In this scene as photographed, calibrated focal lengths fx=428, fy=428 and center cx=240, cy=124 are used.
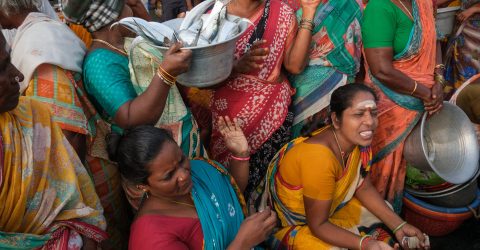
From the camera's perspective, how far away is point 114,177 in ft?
6.91

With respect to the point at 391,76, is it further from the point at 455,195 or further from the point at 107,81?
the point at 107,81

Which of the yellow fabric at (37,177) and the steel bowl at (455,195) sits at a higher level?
the yellow fabric at (37,177)

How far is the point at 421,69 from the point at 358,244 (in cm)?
121

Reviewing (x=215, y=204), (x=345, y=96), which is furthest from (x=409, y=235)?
(x=215, y=204)

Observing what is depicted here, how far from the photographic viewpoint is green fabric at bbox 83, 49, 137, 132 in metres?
1.81

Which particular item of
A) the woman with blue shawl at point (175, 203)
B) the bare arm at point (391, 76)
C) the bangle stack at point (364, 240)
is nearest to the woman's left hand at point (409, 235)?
the bangle stack at point (364, 240)

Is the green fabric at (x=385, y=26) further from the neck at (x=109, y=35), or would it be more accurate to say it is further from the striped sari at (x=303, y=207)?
the neck at (x=109, y=35)

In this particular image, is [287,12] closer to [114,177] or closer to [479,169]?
[114,177]

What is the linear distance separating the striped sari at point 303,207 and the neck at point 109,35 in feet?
3.40

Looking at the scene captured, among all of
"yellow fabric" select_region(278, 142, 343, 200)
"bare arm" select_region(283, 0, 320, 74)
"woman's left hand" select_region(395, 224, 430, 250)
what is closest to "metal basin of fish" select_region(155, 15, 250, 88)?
"bare arm" select_region(283, 0, 320, 74)

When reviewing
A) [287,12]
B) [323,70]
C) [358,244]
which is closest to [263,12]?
[287,12]

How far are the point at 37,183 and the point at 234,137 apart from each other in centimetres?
97

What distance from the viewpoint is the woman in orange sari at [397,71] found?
250cm

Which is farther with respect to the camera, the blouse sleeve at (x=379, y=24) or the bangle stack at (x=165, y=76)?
the blouse sleeve at (x=379, y=24)
